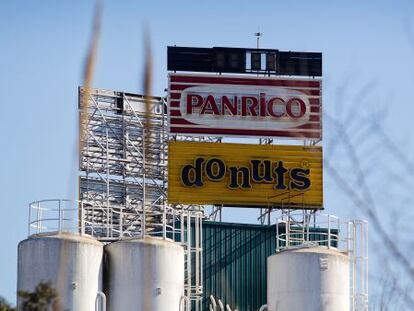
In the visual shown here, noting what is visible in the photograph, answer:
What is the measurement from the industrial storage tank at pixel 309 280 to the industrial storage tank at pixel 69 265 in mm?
8472

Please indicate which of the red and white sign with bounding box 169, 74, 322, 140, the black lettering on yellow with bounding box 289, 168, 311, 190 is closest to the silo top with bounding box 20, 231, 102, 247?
the red and white sign with bounding box 169, 74, 322, 140

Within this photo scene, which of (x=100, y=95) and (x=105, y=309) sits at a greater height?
(x=100, y=95)

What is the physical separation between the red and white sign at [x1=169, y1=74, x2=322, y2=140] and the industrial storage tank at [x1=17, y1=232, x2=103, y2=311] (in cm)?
1059

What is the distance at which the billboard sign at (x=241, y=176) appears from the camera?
266 feet

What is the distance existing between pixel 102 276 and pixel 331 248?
1076cm

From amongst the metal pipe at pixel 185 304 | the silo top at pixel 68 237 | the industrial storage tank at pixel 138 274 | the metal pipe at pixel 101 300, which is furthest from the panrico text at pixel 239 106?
the metal pipe at pixel 101 300

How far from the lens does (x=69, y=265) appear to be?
72250 mm

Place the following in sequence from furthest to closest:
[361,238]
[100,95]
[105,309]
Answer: [100,95] → [361,238] → [105,309]

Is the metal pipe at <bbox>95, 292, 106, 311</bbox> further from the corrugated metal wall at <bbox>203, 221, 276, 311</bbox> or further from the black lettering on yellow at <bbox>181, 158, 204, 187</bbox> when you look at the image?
the black lettering on yellow at <bbox>181, 158, 204, 187</bbox>

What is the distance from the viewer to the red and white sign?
82.2 metres


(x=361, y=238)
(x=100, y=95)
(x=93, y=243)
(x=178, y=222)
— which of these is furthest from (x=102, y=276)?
(x=100, y=95)

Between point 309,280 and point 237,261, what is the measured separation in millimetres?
7331

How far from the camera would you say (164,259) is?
244 feet

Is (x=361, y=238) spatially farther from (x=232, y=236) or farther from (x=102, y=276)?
(x=102, y=276)
